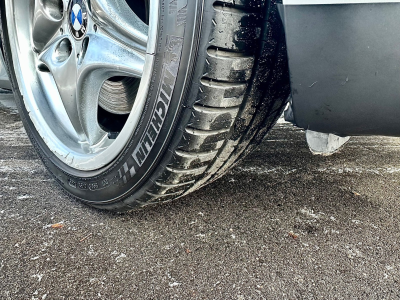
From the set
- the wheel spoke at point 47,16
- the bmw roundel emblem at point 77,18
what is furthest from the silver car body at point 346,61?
the wheel spoke at point 47,16

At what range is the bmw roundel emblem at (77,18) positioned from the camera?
1233 mm

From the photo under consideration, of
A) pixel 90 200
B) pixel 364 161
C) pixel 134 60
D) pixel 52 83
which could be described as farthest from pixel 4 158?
pixel 364 161

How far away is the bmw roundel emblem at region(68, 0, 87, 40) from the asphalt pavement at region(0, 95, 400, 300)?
26.3 inches

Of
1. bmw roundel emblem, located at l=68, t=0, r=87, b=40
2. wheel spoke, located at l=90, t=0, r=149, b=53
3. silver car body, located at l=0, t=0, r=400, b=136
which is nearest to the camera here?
silver car body, located at l=0, t=0, r=400, b=136

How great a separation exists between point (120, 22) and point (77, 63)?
28 cm

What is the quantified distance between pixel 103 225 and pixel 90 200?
4.8 inches

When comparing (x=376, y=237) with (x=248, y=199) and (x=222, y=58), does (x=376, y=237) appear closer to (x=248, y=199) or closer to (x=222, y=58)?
(x=248, y=199)

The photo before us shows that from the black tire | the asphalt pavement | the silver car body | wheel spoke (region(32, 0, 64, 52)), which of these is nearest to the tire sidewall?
the black tire

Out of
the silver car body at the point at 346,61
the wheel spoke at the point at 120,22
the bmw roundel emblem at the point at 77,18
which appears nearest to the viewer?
the silver car body at the point at 346,61

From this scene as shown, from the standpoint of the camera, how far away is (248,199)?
51.9 inches

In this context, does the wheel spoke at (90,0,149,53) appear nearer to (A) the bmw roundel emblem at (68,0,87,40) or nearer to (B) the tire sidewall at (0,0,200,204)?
(A) the bmw roundel emblem at (68,0,87,40)

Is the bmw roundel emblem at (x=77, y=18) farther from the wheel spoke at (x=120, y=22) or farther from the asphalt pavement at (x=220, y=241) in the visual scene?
the asphalt pavement at (x=220, y=241)

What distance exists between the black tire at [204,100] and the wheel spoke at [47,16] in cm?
73

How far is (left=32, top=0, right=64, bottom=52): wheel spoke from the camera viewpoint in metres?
1.41
